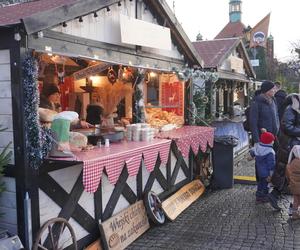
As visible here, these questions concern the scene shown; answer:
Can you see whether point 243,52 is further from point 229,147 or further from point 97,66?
point 97,66

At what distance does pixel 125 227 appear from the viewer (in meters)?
5.17

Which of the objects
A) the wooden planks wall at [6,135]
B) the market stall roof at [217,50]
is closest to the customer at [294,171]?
the wooden planks wall at [6,135]

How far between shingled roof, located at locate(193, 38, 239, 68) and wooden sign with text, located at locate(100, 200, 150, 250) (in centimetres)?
765

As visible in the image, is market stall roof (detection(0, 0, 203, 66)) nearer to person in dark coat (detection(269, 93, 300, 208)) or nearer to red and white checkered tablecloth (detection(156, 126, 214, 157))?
red and white checkered tablecloth (detection(156, 126, 214, 157))

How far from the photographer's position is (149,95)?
7754mm

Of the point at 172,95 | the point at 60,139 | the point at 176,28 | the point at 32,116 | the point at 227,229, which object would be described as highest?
the point at 176,28

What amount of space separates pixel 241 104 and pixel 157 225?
14.5 meters

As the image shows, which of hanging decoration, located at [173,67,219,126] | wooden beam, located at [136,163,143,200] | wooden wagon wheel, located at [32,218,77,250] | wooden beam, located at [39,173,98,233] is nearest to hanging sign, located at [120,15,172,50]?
hanging decoration, located at [173,67,219,126]

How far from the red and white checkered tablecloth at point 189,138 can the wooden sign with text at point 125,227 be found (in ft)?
3.59

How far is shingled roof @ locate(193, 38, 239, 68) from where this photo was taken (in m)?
12.5

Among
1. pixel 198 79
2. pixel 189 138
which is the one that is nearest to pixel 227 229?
pixel 189 138

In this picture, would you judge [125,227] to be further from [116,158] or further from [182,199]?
[182,199]

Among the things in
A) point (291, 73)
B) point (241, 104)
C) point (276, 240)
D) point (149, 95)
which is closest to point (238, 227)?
point (276, 240)

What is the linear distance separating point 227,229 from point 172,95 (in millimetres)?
3227
